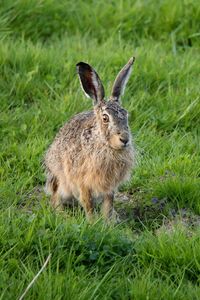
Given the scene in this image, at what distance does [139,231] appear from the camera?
571 cm

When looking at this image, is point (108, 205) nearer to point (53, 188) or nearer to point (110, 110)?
point (53, 188)

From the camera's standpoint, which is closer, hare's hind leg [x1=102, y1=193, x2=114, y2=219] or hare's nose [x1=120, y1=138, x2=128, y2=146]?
hare's nose [x1=120, y1=138, x2=128, y2=146]

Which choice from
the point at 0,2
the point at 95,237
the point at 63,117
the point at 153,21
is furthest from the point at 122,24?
the point at 95,237

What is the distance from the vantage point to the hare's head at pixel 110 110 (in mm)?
5652

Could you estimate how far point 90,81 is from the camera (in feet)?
19.8

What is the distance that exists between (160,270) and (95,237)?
1.60ft

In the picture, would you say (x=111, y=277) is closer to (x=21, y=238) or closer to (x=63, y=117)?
(x=21, y=238)

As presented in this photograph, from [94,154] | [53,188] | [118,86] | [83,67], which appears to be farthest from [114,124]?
[53,188]

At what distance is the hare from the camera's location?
5777 millimetres

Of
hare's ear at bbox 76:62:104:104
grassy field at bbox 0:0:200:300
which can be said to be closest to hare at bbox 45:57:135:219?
hare's ear at bbox 76:62:104:104

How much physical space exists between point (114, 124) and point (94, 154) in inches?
14.2

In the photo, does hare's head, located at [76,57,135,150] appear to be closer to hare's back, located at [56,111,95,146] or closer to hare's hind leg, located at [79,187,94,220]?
hare's back, located at [56,111,95,146]

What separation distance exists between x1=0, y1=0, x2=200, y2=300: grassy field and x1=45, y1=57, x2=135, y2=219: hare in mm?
218

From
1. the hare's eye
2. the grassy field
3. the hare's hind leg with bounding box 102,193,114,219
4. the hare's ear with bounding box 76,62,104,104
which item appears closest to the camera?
the grassy field
